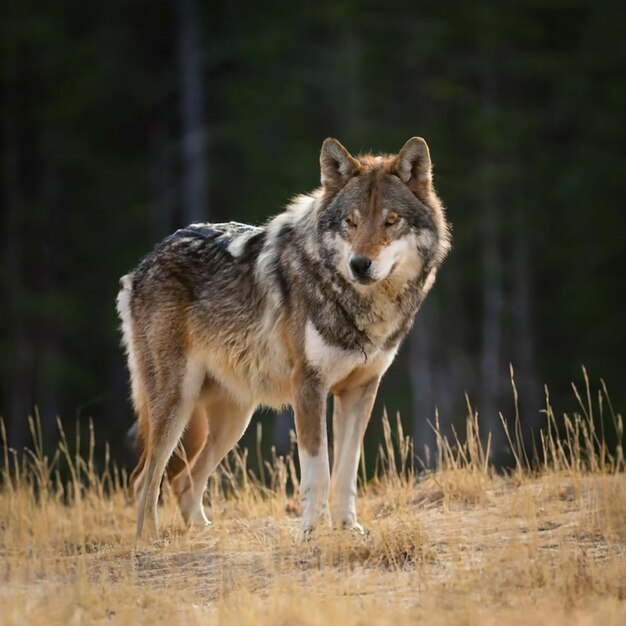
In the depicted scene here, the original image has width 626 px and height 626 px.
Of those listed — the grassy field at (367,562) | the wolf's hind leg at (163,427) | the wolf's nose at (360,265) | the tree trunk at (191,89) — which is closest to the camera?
the grassy field at (367,562)

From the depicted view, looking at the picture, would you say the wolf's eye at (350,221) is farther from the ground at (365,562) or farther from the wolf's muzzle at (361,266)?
the ground at (365,562)

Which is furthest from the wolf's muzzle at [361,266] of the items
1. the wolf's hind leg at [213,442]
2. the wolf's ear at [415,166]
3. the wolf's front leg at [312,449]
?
the wolf's hind leg at [213,442]

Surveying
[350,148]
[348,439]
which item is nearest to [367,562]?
[348,439]

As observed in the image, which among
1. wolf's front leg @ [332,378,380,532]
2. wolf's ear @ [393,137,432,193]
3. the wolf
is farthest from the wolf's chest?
wolf's ear @ [393,137,432,193]

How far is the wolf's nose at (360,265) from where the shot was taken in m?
6.42

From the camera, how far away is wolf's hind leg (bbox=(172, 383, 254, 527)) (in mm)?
7875

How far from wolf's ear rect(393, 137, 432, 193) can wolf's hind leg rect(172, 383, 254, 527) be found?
187cm

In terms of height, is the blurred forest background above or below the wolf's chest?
above

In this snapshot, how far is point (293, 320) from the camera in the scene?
690cm

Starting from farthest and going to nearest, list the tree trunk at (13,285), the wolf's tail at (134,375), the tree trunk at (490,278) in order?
the tree trunk at (13,285) < the tree trunk at (490,278) < the wolf's tail at (134,375)

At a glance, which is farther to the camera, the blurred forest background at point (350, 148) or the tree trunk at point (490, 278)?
the blurred forest background at point (350, 148)

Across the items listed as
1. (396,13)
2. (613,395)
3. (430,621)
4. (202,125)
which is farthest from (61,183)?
(430,621)

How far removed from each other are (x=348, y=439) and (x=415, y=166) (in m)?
1.62

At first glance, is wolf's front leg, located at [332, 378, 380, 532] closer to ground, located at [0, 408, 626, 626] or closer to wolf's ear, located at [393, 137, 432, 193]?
ground, located at [0, 408, 626, 626]
